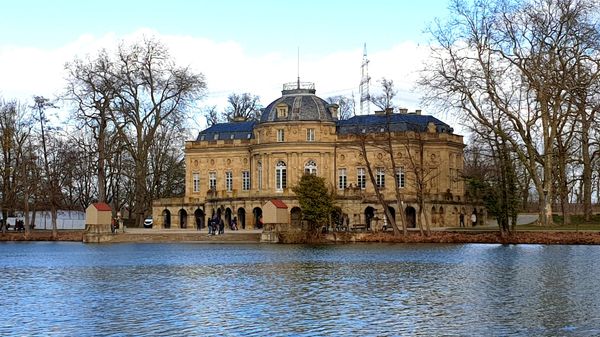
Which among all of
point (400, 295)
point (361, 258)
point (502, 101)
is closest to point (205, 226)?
point (502, 101)

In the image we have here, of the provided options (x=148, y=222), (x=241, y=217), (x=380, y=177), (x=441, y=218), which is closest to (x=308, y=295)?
(x=441, y=218)

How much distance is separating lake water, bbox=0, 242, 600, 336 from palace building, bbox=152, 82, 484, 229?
106ft

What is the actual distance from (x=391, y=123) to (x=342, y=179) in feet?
20.2

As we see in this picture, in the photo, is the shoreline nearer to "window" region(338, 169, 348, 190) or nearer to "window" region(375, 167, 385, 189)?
"window" region(338, 169, 348, 190)

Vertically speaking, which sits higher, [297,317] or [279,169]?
[279,169]

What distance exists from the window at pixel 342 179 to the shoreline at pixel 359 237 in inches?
655

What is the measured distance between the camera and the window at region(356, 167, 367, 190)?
3132 inches

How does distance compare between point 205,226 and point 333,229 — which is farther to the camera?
point 205,226

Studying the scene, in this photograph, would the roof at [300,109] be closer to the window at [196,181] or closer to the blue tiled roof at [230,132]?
the blue tiled roof at [230,132]

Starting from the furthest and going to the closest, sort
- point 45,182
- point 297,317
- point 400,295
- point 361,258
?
point 45,182, point 361,258, point 400,295, point 297,317

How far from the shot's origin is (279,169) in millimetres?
79062

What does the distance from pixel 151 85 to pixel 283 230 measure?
67.1 ft

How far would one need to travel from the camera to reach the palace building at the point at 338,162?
250 feet

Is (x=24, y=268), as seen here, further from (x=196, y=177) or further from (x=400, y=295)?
(x=196, y=177)
